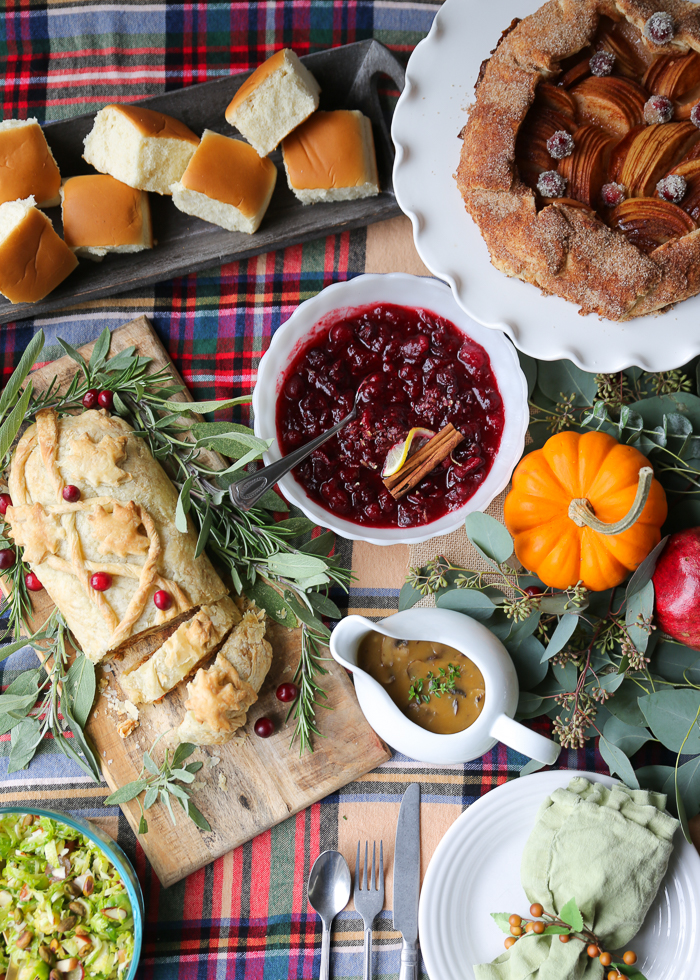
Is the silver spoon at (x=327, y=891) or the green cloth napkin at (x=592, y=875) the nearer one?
the green cloth napkin at (x=592, y=875)

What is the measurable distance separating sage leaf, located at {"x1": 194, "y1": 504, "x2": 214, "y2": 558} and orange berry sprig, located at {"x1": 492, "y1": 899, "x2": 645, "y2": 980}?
1.34 metres

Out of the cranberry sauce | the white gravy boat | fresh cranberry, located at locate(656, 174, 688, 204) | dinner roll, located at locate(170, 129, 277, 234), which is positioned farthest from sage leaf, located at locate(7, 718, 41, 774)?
fresh cranberry, located at locate(656, 174, 688, 204)

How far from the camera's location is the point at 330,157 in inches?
86.0

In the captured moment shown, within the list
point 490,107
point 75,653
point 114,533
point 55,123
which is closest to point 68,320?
point 55,123

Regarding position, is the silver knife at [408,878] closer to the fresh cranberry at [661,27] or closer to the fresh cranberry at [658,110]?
the fresh cranberry at [658,110]

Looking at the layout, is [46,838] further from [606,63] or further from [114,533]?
[606,63]

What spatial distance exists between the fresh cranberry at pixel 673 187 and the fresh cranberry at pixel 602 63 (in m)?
0.31

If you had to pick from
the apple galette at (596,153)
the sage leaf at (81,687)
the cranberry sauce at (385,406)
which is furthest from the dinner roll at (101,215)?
the sage leaf at (81,687)

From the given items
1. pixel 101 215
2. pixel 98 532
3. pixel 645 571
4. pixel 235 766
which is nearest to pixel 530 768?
pixel 645 571

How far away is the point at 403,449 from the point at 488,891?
138cm

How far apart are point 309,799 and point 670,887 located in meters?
1.11

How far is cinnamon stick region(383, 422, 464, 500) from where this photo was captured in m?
2.12

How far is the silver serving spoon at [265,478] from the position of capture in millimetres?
2004

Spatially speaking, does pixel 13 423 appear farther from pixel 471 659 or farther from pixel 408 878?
pixel 408 878
